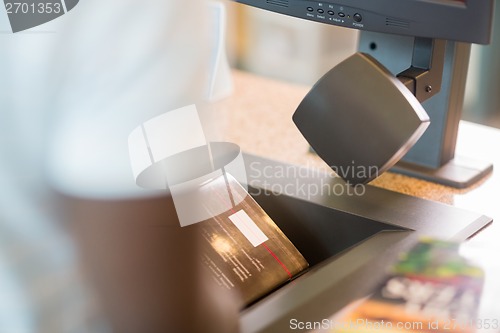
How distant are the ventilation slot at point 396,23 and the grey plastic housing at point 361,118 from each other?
7 centimetres

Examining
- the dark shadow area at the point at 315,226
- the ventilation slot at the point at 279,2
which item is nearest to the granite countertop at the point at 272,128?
the dark shadow area at the point at 315,226

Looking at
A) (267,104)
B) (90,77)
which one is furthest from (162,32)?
(267,104)

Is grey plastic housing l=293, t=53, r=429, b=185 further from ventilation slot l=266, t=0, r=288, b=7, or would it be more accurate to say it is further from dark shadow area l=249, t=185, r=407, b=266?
ventilation slot l=266, t=0, r=288, b=7

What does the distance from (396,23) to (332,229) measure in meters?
0.26

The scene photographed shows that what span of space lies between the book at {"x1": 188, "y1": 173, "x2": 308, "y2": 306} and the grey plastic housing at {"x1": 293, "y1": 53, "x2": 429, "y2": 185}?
11 centimetres

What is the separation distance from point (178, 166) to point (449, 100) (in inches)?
14.9

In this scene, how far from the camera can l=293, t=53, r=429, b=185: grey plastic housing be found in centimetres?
76

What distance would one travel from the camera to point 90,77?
75cm

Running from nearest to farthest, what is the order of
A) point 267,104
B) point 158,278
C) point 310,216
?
point 158,278, point 310,216, point 267,104

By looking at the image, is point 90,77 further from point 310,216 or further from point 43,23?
point 310,216

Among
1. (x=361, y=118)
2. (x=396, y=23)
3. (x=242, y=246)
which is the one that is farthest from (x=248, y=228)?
(x=396, y=23)

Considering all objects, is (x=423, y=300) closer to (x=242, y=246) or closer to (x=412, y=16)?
(x=242, y=246)

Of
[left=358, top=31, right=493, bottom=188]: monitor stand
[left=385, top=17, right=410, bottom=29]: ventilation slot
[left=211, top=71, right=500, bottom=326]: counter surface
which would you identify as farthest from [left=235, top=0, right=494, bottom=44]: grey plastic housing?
[left=211, top=71, right=500, bottom=326]: counter surface

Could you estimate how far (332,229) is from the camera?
34.9 inches
